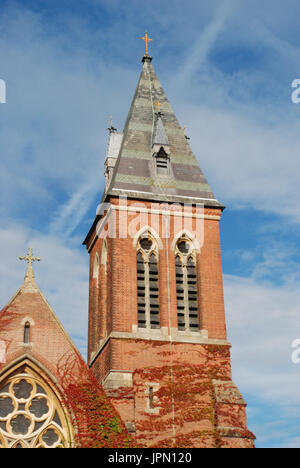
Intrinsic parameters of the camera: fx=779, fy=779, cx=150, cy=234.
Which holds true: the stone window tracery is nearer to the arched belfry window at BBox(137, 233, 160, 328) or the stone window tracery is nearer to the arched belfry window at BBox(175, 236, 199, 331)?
the arched belfry window at BBox(137, 233, 160, 328)

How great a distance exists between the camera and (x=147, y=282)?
2772 cm

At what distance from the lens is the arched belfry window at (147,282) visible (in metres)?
27.1

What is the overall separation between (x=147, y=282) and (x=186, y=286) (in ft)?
4.80

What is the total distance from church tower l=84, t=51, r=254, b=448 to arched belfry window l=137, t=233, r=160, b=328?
0.12 ft

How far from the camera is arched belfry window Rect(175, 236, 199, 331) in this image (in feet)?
90.2

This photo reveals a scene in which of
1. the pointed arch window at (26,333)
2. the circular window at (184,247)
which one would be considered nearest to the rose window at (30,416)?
the pointed arch window at (26,333)

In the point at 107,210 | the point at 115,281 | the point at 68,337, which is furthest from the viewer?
the point at 107,210

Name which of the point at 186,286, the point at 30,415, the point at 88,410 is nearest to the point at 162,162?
the point at 186,286

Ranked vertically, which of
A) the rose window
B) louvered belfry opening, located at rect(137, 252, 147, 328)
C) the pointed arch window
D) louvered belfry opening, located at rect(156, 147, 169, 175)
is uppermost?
louvered belfry opening, located at rect(156, 147, 169, 175)

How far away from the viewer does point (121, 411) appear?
80.1 feet

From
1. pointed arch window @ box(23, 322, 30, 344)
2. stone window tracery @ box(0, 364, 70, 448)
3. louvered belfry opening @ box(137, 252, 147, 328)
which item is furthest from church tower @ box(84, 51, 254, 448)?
pointed arch window @ box(23, 322, 30, 344)
